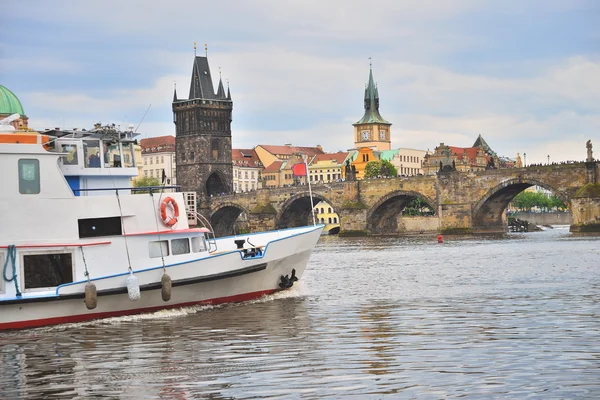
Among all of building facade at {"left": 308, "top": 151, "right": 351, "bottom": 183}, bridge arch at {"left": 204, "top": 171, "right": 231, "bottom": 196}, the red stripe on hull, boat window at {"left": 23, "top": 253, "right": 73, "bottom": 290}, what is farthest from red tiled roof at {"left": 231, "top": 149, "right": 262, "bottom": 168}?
boat window at {"left": 23, "top": 253, "right": 73, "bottom": 290}

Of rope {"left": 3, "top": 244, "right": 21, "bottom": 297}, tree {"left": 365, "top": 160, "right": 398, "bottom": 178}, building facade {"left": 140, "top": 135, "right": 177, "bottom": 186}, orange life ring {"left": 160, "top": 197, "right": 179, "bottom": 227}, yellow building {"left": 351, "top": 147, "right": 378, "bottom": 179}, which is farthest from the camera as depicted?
yellow building {"left": 351, "top": 147, "right": 378, "bottom": 179}

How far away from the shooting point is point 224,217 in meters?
127

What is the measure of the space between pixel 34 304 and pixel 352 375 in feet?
29.6

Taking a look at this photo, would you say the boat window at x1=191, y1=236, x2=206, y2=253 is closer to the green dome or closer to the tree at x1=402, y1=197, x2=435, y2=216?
the green dome

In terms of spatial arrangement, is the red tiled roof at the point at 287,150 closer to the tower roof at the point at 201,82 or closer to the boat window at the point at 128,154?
the tower roof at the point at 201,82

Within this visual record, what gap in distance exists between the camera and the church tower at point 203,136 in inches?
5202

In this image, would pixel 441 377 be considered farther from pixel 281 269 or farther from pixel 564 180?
pixel 564 180

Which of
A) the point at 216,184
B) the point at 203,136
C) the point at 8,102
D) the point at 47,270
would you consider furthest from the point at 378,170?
the point at 47,270

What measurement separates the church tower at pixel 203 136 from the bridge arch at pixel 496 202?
1845 inches

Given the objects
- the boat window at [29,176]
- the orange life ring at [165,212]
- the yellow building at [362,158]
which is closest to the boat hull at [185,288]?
the orange life ring at [165,212]

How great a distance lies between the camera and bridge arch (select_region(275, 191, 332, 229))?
364ft

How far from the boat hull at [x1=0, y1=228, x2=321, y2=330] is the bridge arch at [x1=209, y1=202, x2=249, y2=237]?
94368 mm

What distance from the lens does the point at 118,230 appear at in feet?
73.8

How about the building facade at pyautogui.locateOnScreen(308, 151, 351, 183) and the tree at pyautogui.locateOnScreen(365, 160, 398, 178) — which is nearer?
the tree at pyautogui.locateOnScreen(365, 160, 398, 178)
